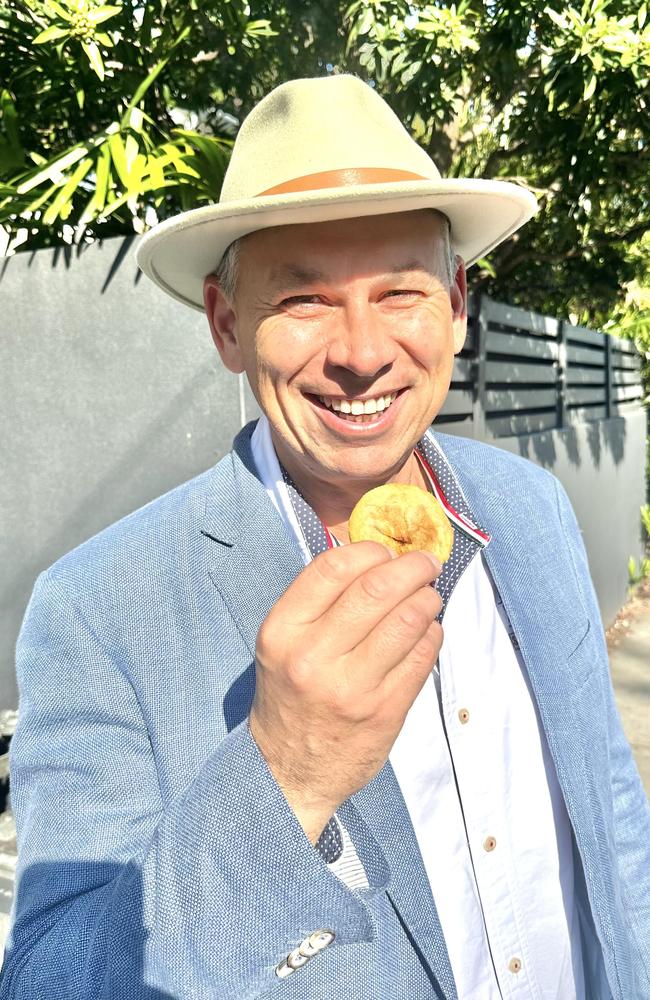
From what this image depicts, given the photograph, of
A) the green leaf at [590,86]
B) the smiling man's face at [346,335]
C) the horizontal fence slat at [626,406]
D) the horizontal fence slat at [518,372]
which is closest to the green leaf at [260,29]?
the green leaf at [590,86]

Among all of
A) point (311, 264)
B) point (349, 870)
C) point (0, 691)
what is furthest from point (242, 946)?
point (0, 691)

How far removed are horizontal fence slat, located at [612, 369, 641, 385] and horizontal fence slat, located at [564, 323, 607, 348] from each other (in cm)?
78

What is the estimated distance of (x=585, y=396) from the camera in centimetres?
845

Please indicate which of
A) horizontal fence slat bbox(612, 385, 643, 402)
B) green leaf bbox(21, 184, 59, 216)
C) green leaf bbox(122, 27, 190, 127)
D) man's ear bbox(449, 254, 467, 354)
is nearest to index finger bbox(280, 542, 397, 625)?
man's ear bbox(449, 254, 467, 354)

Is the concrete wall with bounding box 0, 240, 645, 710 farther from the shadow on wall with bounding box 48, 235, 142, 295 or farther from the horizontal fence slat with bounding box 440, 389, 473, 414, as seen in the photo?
the horizontal fence slat with bounding box 440, 389, 473, 414

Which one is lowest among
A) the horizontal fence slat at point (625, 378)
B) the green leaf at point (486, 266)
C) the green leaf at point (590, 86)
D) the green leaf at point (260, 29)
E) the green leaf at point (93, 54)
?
the horizontal fence slat at point (625, 378)

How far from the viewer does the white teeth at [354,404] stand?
176 cm

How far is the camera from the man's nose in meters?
1.70

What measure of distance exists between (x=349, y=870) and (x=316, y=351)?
0.96 meters

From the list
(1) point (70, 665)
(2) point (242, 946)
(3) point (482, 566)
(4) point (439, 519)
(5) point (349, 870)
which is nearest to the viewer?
(2) point (242, 946)

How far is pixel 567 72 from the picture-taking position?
4.68 m

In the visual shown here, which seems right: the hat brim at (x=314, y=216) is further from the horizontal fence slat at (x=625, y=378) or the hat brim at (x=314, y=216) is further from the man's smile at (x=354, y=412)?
the horizontal fence slat at (x=625, y=378)

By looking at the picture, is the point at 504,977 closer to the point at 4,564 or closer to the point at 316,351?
the point at 316,351

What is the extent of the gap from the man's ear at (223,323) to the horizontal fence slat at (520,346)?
4054 millimetres
